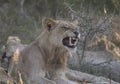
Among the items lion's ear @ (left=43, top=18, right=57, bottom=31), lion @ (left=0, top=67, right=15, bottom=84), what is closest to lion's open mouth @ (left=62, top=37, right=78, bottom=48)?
lion's ear @ (left=43, top=18, right=57, bottom=31)

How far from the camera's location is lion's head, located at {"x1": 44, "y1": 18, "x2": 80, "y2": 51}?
893 centimetres

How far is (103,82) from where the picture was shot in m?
9.19

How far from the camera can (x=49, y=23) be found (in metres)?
9.12

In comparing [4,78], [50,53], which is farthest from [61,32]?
[4,78]

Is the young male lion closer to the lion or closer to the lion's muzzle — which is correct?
the lion's muzzle

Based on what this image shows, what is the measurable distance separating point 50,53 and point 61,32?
344 millimetres

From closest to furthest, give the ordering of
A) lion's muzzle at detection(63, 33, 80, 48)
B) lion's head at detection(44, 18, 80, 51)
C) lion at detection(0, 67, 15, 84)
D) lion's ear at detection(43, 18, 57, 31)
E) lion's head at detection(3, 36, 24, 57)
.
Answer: lion at detection(0, 67, 15, 84), lion's muzzle at detection(63, 33, 80, 48), lion's head at detection(44, 18, 80, 51), lion's ear at detection(43, 18, 57, 31), lion's head at detection(3, 36, 24, 57)

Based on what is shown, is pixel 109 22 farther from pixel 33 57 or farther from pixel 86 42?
pixel 33 57

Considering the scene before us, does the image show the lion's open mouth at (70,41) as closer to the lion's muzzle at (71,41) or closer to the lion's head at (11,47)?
the lion's muzzle at (71,41)

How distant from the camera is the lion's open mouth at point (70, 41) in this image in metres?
8.84

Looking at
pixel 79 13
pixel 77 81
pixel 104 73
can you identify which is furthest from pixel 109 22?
pixel 77 81

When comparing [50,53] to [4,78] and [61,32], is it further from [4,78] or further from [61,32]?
[4,78]

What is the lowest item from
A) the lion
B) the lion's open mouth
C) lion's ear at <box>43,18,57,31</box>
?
the lion

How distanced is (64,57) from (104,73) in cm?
200
